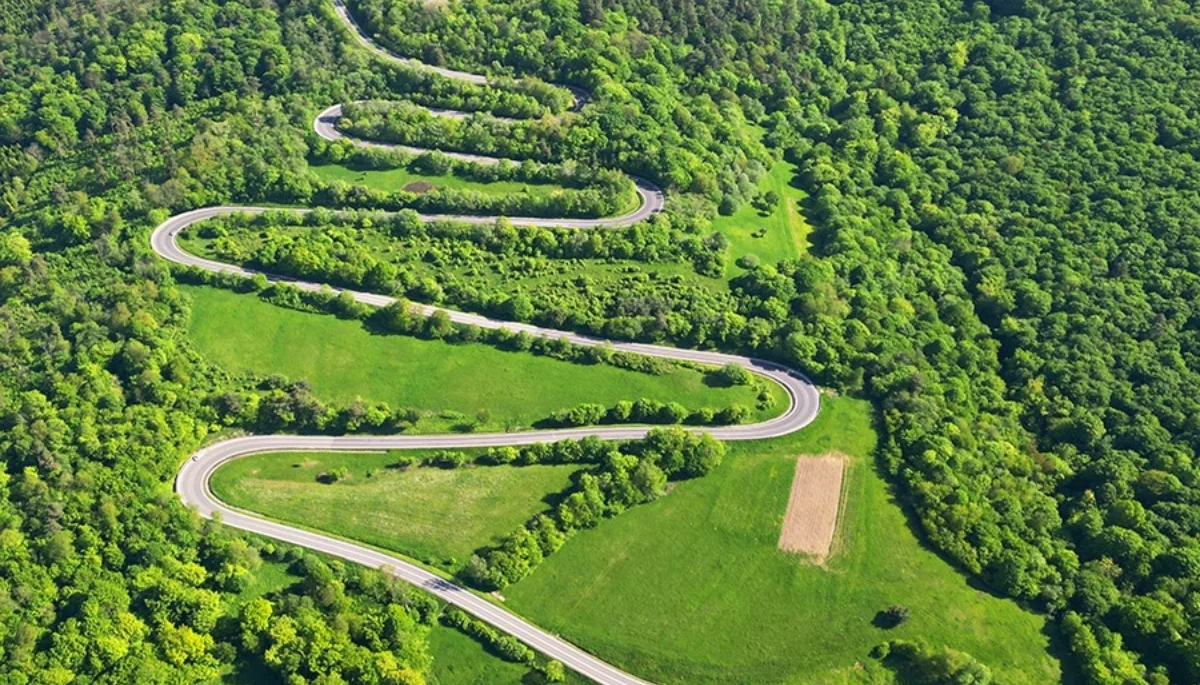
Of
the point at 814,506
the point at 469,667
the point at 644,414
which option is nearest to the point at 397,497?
the point at 469,667

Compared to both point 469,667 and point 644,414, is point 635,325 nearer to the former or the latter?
point 644,414

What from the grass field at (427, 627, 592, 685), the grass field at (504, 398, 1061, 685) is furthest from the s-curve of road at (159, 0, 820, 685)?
the grass field at (427, 627, 592, 685)

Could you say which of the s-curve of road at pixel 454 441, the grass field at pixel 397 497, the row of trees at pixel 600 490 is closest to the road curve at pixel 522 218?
the s-curve of road at pixel 454 441

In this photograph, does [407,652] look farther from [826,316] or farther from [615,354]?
[826,316]

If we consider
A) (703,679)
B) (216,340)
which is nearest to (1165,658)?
(703,679)

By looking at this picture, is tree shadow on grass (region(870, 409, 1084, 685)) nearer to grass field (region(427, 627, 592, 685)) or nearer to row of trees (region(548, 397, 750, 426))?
row of trees (region(548, 397, 750, 426))
